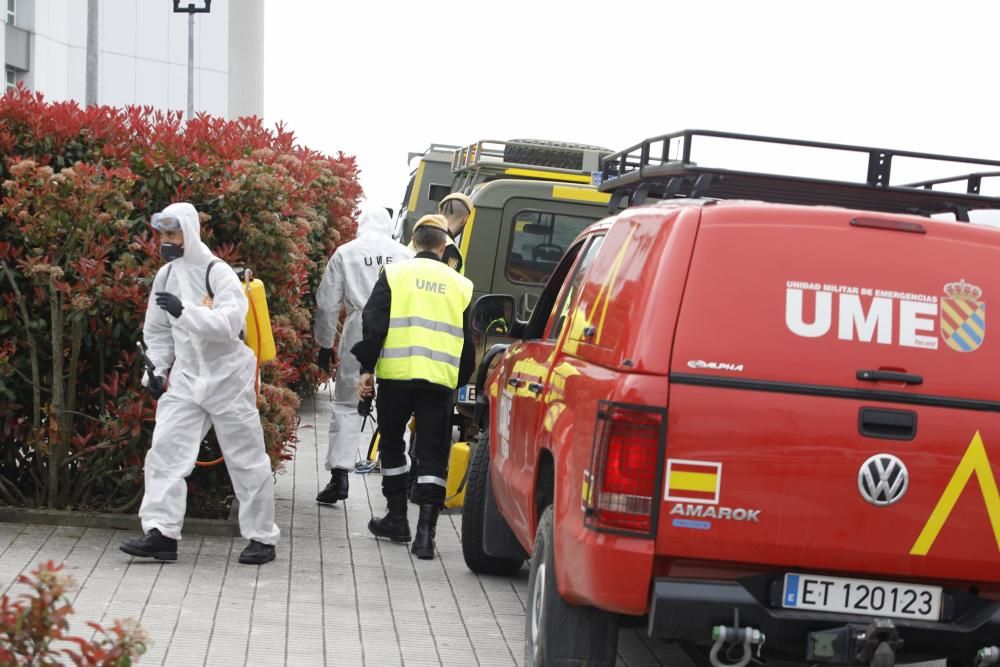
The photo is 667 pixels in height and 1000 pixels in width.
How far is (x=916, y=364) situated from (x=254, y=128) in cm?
565

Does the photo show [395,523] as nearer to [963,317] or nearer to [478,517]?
[478,517]

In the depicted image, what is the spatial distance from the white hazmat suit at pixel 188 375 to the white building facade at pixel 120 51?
3425 cm

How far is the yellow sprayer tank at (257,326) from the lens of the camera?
301 inches

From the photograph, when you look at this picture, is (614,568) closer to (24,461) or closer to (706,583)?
(706,583)

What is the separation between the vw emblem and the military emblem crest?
1.41ft

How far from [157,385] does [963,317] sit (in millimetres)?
4164

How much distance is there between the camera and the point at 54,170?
827 cm

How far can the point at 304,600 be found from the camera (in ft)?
22.8

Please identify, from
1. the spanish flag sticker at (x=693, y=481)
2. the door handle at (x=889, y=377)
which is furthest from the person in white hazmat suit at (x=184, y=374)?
the door handle at (x=889, y=377)

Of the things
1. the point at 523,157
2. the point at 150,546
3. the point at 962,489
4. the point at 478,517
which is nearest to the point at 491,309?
the point at 478,517

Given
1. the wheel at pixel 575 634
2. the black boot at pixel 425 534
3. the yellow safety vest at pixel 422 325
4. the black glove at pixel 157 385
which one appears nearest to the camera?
the wheel at pixel 575 634

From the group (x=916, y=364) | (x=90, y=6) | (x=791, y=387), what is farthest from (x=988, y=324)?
(x=90, y=6)

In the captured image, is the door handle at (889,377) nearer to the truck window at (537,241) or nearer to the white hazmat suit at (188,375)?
the white hazmat suit at (188,375)

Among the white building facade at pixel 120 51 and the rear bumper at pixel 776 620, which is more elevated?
the white building facade at pixel 120 51
